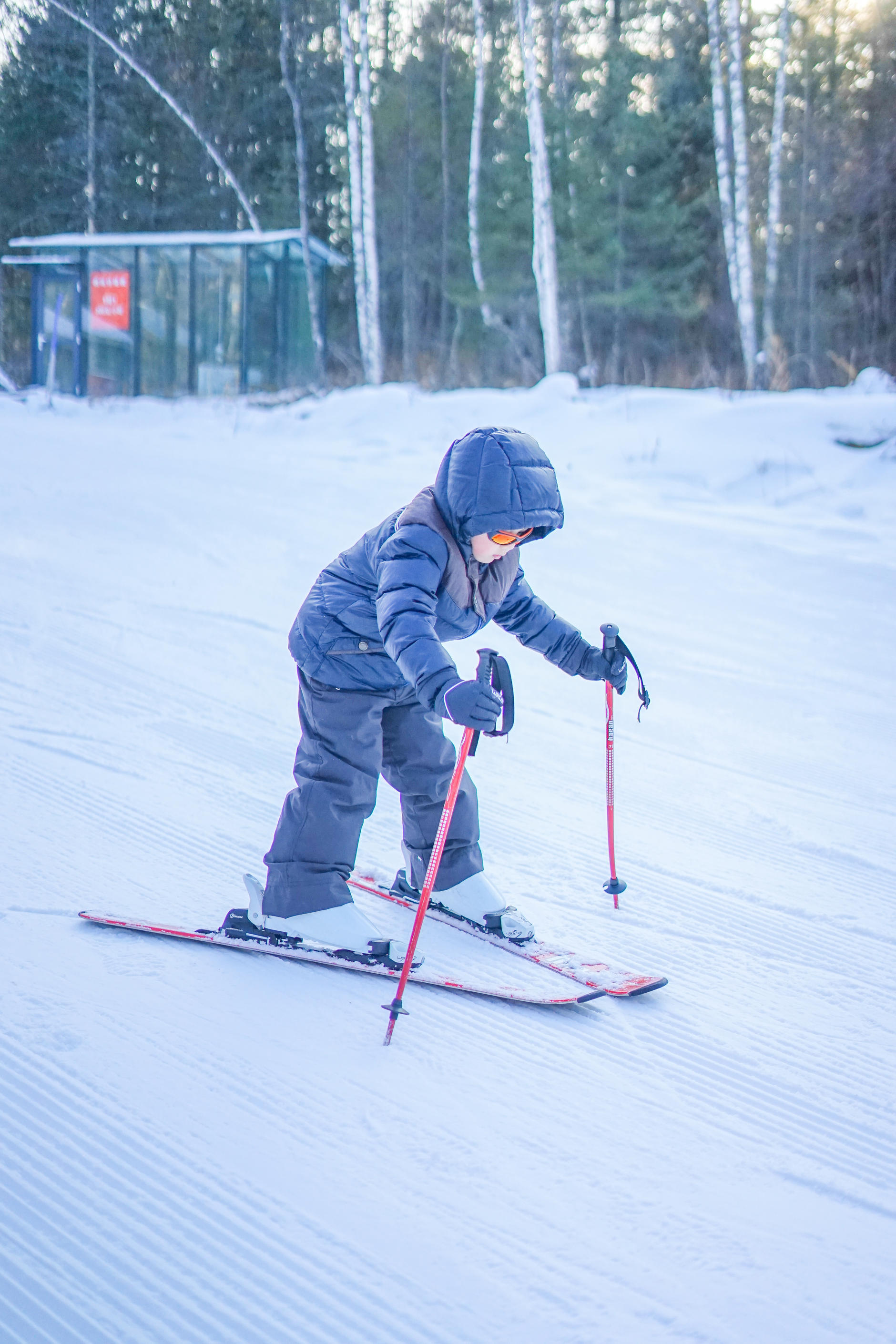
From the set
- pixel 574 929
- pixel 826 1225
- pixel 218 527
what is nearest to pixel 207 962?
Result: pixel 574 929

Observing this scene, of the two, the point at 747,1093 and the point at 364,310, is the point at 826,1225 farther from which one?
the point at 364,310

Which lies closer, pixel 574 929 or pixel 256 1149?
pixel 256 1149

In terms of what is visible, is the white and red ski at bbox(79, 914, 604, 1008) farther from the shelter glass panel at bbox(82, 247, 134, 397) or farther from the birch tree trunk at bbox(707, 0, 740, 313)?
the shelter glass panel at bbox(82, 247, 134, 397)

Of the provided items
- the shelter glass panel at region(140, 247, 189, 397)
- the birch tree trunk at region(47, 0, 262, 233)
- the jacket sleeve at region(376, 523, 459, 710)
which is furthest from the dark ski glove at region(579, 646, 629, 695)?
the birch tree trunk at region(47, 0, 262, 233)

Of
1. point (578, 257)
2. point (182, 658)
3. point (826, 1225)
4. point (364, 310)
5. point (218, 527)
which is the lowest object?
point (826, 1225)

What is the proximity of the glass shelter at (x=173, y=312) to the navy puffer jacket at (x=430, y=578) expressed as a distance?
1608 cm

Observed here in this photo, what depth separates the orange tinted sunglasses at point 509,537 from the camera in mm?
2559

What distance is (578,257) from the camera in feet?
73.8

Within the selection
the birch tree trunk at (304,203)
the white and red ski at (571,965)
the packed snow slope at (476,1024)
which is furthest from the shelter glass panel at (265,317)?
the white and red ski at (571,965)

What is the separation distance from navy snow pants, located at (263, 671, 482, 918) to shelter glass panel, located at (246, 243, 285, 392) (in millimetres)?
16501

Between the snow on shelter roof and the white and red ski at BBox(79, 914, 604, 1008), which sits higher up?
the snow on shelter roof

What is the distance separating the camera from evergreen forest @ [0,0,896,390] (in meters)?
22.0

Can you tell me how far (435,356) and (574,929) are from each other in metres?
23.0

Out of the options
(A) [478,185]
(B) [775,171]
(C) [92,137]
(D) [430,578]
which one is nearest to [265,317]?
(A) [478,185]
